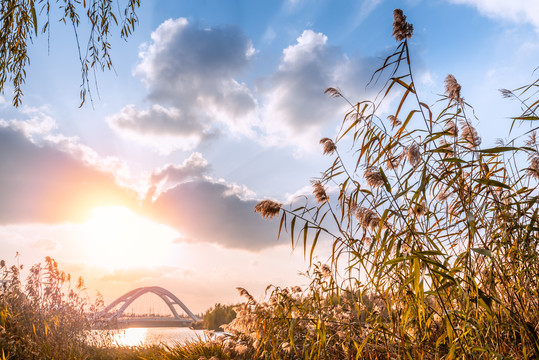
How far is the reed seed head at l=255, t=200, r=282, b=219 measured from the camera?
2678mm

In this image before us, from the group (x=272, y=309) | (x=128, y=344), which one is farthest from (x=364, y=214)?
(x=128, y=344)

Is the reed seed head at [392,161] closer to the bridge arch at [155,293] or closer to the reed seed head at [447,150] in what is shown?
the reed seed head at [447,150]

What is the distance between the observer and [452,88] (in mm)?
3078

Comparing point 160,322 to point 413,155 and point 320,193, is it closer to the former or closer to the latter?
point 320,193

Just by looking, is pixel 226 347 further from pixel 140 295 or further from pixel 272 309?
pixel 140 295

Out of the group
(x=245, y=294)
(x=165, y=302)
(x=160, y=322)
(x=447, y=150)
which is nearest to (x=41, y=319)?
(x=245, y=294)

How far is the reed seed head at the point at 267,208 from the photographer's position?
105 inches

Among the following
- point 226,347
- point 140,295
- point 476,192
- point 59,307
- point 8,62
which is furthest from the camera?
point 140,295

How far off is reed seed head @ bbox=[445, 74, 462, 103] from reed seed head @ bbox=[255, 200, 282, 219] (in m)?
1.66

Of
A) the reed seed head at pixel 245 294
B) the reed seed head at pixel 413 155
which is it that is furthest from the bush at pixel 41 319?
the reed seed head at pixel 413 155

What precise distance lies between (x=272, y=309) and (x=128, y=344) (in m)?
4.57

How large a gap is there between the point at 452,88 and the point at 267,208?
176cm

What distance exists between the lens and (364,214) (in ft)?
8.63

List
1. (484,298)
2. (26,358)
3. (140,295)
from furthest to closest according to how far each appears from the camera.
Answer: (140,295)
(26,358)
(484,298)
